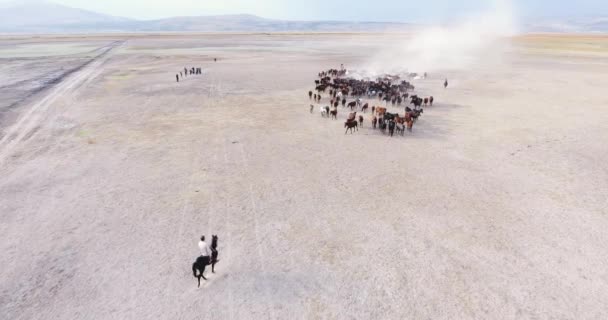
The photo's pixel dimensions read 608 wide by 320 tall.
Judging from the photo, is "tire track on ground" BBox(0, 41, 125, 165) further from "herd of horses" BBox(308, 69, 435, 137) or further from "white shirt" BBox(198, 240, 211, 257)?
"herd of horses" BBox(308, 69, 435, 137)

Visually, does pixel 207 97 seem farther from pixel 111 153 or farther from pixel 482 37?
pixel 482 37

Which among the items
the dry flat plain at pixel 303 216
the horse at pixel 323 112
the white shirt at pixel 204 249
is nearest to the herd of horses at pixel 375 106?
the horse at pixel 323 112

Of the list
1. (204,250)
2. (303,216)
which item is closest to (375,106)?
(303,216)

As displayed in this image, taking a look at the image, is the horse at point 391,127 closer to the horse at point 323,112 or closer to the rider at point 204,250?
the horse at point 323,112

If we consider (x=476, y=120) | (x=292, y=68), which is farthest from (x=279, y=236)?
(x=292, y=68)

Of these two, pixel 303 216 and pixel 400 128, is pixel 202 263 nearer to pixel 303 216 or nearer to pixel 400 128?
pixel 303 216
